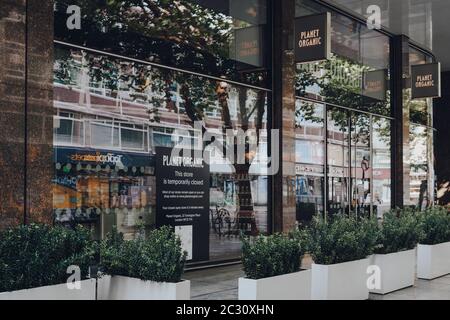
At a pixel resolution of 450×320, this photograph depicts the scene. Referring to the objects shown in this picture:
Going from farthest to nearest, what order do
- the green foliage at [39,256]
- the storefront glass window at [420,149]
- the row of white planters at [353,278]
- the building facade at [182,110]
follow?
1. the storefront glass window at [420,149]
2. the building facade at [182,110]
3. the row of white planters at [353,278]
4. the green foliage at [39,256]

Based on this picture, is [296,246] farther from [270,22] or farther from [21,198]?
[270,22]

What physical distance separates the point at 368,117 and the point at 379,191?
2192 millimetres

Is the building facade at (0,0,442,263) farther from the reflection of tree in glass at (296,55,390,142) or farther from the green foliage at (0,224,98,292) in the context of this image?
the green foliage at (0,224,98,292)

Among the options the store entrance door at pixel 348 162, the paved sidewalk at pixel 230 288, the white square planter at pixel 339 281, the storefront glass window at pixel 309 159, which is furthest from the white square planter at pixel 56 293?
the store entrance door at pixel 348 162

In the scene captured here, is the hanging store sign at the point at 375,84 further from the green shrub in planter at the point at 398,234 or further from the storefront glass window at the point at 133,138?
the green shrub in planter at the point at 398,234

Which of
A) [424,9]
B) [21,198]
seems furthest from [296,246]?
[424,9]

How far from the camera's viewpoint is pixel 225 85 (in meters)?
11.0

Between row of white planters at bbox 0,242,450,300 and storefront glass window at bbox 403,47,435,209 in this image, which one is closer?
row of white planters at bbox 0,242,450,300

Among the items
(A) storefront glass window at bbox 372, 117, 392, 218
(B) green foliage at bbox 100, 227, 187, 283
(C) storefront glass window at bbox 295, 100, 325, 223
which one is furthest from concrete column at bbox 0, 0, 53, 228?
(A) storefront glass window at bbox 372, 117, 392, 218

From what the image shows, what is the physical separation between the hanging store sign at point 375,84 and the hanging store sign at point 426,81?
34.2 inches

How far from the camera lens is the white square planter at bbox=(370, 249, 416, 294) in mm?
7996

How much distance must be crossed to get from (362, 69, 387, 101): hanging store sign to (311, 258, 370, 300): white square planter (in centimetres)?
904

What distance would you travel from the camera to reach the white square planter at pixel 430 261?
9250mm

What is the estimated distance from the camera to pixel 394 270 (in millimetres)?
8203
